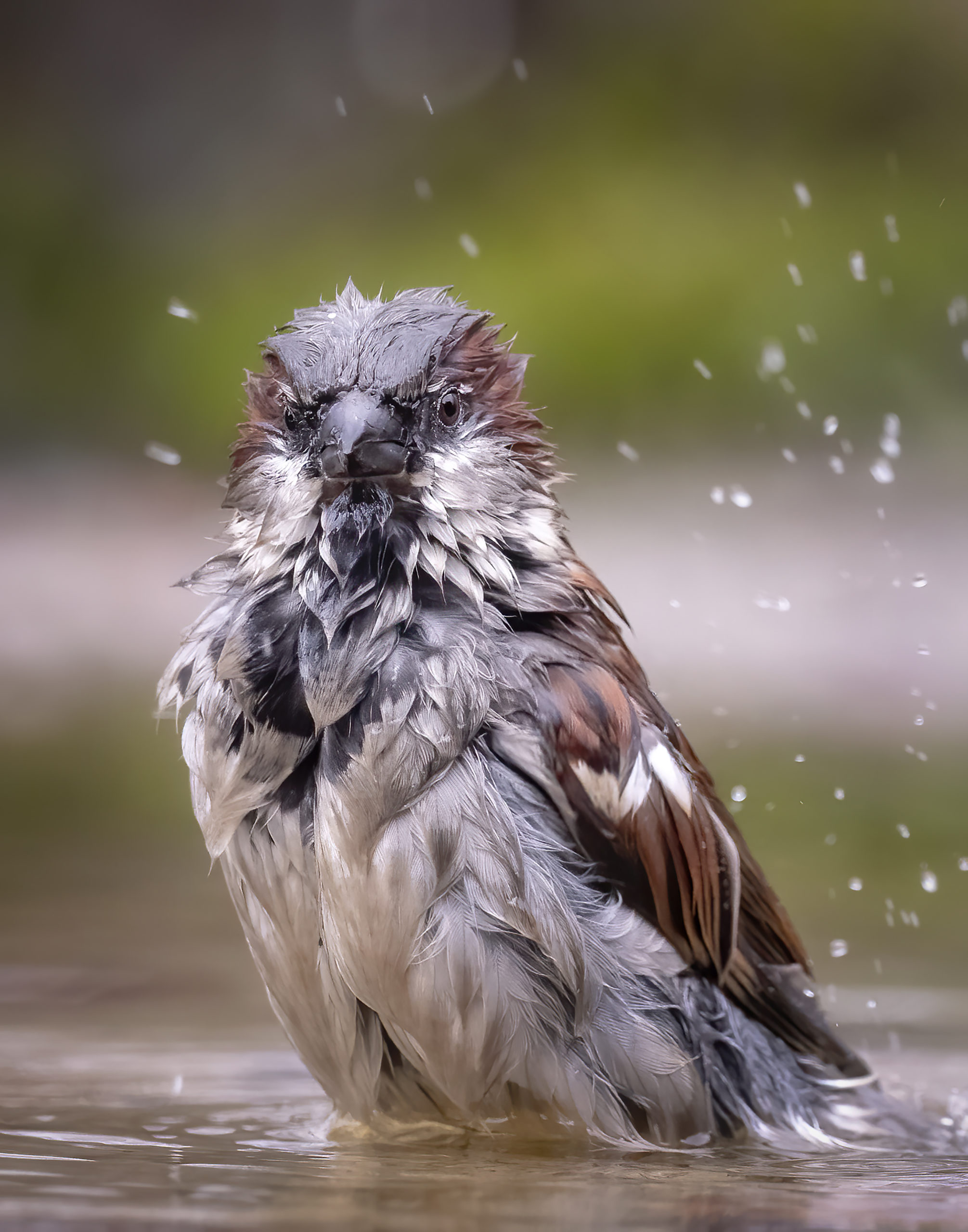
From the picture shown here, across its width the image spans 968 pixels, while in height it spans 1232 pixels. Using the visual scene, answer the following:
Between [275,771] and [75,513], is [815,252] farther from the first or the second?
[275,771]

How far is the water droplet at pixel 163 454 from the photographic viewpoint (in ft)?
40.7

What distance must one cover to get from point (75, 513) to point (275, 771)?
9.52 meters

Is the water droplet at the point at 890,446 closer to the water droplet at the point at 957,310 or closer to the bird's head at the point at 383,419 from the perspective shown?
the water droplet at the point at 957,310

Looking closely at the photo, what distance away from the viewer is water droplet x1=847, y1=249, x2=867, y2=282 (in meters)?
11.9

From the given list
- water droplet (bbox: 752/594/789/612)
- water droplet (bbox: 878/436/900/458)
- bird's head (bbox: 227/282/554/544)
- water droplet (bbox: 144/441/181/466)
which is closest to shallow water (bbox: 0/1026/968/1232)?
bird's head (bbox: 227/282/554/544)

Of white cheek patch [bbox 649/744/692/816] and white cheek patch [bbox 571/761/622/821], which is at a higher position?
white cheek patch [bbox 649/744/692/816]

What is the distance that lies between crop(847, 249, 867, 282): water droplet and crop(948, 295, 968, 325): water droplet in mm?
771

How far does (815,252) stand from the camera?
12508 millimetres

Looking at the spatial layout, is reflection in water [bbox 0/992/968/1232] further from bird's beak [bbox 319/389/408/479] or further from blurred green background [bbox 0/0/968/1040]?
blurred green background [bbox 0/0/968/1040]

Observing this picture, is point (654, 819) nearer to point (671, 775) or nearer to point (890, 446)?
point (671, 775)

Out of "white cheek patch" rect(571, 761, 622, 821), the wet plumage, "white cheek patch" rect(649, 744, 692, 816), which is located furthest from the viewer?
Result: "white cheek patch" rect(649, 744, 692, 816)

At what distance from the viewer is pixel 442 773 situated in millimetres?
2580

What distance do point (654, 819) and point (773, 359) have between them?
9.78m

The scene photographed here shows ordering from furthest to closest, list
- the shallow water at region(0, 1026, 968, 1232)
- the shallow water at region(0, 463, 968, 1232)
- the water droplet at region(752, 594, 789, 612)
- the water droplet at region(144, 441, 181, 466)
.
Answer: the water droplet at region(144, 441, 181, 466) < the water droplet at region(752, 594, 789, 612) < the shallow water at region(0, 463, 968, 1232) < the shallow water at region(0, 1026, 968, 1232)
